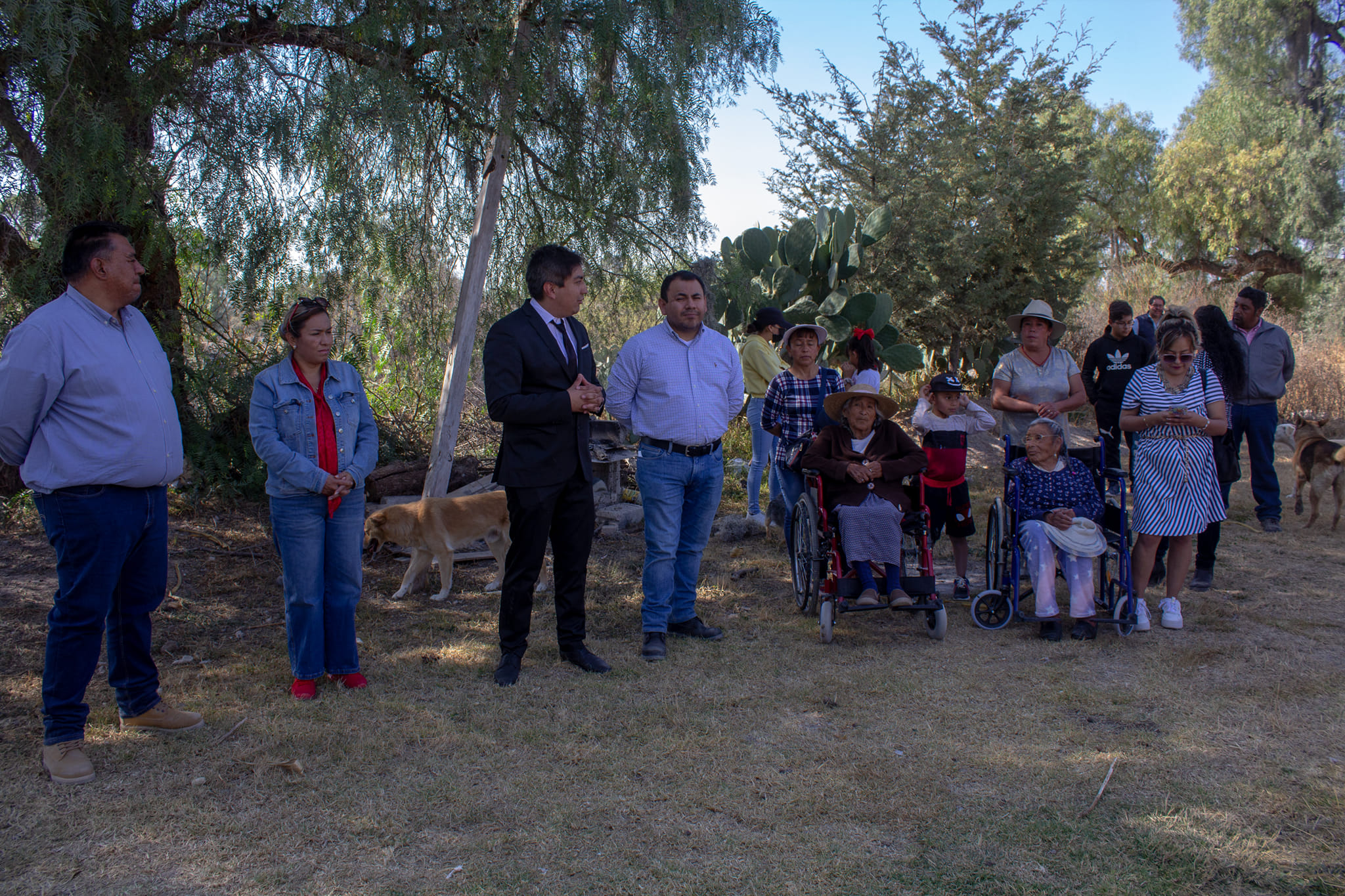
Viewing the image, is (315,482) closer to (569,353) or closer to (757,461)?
(569,353)

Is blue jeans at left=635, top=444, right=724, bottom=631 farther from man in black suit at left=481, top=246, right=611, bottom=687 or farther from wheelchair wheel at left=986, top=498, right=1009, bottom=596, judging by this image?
wheelchair wheel at left=986, top=498, right=1009, bottom=596

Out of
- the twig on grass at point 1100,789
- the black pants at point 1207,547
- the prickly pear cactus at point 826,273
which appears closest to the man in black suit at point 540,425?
the twig on grass at point 1100,789

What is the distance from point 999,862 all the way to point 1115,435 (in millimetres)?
5647

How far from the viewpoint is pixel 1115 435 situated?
7.59 m

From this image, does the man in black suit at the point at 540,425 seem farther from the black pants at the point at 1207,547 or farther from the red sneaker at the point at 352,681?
the black pants at the point at 1207,547

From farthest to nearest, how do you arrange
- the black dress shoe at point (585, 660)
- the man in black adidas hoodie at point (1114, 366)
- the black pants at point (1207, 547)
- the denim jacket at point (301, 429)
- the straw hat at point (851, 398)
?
the man in black adidas hoodie at point (1114, 366) → the black pants at point (1207, 547) → the straw hat at point (851, 398) → the black dress shoe at point (585, 660) → the denim jacket at point (301, 429)

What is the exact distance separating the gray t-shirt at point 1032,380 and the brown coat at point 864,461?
1.05 m

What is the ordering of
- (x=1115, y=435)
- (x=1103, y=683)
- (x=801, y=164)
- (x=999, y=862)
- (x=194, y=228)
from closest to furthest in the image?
(x=999, y=862)
(x=1103, y=683)
(x=194, y=228)
(x=1115, y=435)
(x=801, y=164)

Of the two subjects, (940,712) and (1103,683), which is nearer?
(940,712)

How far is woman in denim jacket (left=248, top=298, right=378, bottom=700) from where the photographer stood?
4.01m

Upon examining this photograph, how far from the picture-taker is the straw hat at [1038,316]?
5.91 m

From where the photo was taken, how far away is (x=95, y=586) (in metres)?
3.39

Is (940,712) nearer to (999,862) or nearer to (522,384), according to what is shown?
(999,862)

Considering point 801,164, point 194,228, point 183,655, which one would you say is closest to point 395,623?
point 183,655
